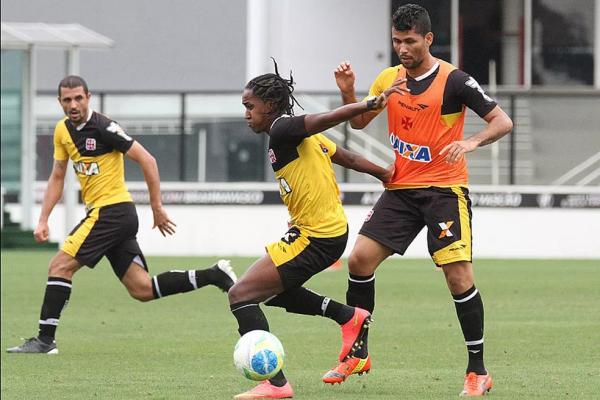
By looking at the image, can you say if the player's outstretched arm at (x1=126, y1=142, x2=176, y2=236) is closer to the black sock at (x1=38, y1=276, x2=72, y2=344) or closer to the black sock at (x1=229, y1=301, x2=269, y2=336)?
the black sock at (x1=38, y1=276, x2=72, y2=344)

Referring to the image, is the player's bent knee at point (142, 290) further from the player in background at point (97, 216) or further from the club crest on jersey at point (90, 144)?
the club crest on jersey at point (90, 144)

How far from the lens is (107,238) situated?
12.1m

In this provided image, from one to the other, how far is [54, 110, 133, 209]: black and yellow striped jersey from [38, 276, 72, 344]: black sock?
739 millimetres

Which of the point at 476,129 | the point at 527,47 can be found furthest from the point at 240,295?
the point at 527,47

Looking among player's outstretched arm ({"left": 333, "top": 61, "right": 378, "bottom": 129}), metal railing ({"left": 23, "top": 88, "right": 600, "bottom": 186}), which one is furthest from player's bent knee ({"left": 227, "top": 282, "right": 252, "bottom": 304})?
metal railing ({"left": 23, "top": 88, "right": 600, "bottom": 186})

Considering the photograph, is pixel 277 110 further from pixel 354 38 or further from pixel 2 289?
pixel 354 38

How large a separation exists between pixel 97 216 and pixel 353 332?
3.48 meters

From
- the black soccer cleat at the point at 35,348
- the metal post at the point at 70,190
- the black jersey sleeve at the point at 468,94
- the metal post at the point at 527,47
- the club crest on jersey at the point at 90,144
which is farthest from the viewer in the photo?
the metal post at the point at 527,47

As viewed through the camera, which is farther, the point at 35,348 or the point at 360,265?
the point at 35,348

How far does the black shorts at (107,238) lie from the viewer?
12.0 metres

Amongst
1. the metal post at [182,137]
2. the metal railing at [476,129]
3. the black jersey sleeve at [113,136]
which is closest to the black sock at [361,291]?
the black jersey sleeve at [113,136]

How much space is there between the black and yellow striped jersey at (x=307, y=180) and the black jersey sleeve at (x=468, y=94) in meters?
0.86

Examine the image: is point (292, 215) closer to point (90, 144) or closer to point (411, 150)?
point (411, 150)

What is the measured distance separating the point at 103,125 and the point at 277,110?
3.29 m
